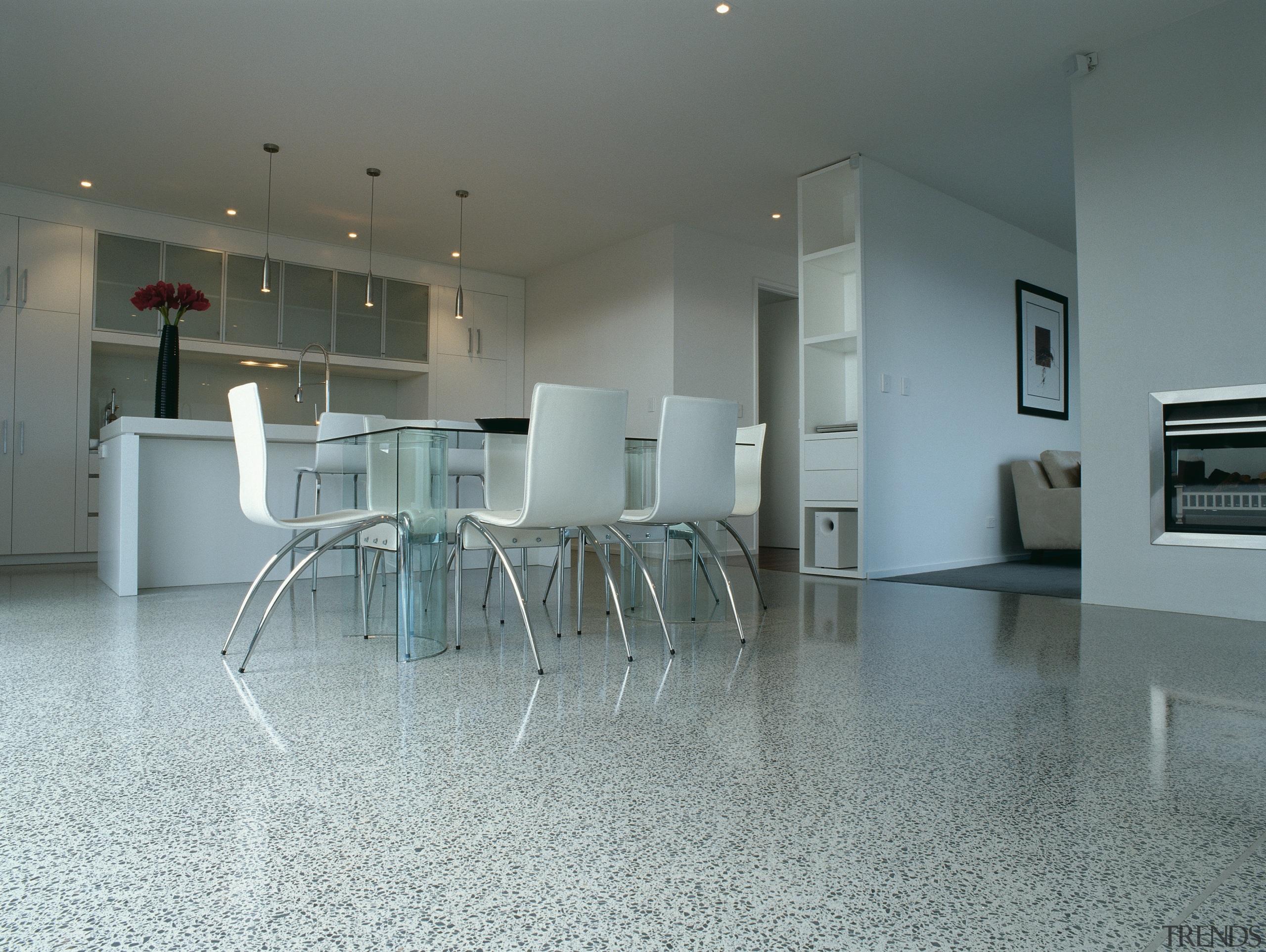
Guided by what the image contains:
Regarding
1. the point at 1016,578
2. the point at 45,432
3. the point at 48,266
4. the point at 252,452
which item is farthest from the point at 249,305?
the point at 1016,578

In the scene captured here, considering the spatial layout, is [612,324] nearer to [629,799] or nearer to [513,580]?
[513,580]

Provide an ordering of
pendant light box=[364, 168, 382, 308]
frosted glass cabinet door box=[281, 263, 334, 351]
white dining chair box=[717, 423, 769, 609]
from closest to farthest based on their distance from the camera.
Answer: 1. white dining chair box=[717, 423, 769, 609]
2. pendant light box=[364, 168, 382, 308]
3. frosted glass cabinet door box=[281, 263, 334, 351]

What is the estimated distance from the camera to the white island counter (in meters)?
4.05

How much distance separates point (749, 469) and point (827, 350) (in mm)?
1771

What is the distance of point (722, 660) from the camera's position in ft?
8.34

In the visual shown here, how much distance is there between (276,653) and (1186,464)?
3.71m

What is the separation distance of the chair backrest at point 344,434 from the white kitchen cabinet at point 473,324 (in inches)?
128

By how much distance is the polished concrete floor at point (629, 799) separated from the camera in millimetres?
1003

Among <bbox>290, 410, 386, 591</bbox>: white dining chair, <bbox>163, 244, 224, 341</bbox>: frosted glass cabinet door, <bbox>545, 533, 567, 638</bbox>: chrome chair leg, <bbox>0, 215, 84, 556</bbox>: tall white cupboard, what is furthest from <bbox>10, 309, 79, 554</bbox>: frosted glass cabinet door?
<bbox>545, 533, 567, 638</bbox>: chrome chair leg

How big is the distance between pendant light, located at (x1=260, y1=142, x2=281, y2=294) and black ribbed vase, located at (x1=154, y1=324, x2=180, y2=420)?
0.64m

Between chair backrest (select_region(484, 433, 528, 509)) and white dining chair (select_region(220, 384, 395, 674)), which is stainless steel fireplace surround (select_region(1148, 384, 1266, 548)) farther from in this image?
white dining chair (select_region(220, 384, 395, 674))

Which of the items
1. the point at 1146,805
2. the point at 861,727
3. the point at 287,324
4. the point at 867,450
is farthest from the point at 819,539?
the point at 287,324

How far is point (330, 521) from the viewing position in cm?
265

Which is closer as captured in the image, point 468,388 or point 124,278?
point 124,278
